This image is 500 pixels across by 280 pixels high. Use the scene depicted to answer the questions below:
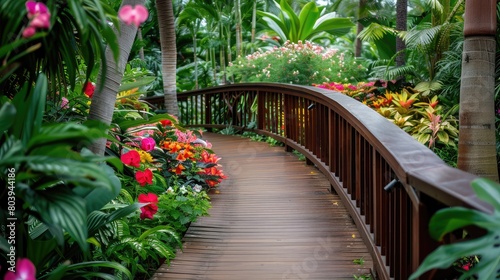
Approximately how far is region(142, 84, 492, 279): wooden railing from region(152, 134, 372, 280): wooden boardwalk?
199mm

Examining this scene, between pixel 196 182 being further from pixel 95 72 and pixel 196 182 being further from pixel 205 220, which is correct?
pixel 95 72

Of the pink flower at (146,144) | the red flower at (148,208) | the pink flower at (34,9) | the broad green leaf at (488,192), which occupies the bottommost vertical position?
the red flower at (148,208)

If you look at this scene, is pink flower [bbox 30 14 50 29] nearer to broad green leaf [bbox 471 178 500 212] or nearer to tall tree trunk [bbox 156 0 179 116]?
broad green leaf [bbox 471 178 500 212]

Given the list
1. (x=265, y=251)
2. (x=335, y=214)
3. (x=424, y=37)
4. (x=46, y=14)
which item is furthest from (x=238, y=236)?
(x=424, y=37)

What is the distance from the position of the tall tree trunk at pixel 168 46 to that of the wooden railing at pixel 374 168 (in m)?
1.28

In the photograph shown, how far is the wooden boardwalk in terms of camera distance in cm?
400

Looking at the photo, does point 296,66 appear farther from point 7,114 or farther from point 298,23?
point 7,114

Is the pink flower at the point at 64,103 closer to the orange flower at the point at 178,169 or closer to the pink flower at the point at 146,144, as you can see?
the pink flower at the point at 146,144

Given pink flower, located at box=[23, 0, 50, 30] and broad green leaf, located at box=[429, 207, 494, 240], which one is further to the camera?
pink flower, located at box=[23, 0, 50, 30]

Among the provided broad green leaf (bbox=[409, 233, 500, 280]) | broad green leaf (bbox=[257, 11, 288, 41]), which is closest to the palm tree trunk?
broad green leaf (bbox=[257, 11, 288, 41])

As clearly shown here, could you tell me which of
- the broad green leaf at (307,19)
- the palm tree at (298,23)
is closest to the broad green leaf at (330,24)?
the palm tree at (298,23)

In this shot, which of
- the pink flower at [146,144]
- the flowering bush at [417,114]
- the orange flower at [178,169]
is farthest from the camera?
the flowering bush at [417,114]

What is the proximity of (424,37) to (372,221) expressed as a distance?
14.8 ft

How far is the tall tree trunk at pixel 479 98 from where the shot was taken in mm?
5074
